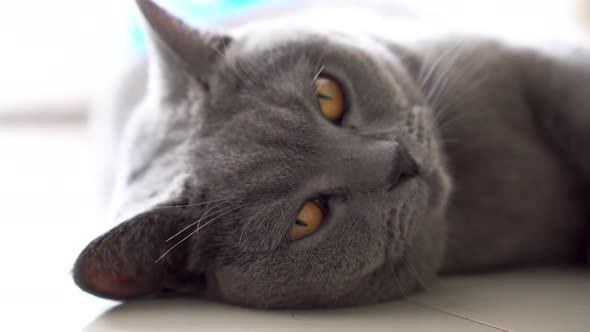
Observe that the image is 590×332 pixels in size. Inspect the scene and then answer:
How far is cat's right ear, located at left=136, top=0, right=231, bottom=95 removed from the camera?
1.20 metres

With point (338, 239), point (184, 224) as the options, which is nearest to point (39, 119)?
point (184, 224)

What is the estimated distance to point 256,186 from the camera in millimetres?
1078

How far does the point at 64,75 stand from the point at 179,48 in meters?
1.88

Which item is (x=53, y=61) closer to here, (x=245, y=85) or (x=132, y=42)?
(x=132, y=42)

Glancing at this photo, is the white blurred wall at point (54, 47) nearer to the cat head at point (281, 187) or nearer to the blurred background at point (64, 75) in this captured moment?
the blurred background at point (64, 75)

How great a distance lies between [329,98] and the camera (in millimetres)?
1184

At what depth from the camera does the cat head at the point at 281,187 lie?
107cm

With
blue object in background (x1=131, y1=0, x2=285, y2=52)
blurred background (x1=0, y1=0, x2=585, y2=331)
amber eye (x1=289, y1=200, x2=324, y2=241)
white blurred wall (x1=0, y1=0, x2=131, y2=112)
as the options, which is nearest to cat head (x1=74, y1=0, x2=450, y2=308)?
amber eye (x1=289, y1=200, x2=324, y2=241)

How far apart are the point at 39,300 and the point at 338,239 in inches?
25.2

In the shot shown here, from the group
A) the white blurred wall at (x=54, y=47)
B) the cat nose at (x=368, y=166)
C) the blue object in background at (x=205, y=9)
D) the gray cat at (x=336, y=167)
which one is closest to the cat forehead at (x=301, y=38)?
the gray cat at (x=336, y=167)

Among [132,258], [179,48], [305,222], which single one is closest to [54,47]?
[179,48]

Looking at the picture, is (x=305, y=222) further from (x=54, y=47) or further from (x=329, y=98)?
(x=54, y=47)

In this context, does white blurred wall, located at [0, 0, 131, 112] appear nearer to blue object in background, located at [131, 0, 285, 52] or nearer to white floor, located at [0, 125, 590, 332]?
blue object in background, located at [131, 0, 285, 52]

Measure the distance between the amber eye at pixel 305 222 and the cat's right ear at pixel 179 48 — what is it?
36 centimetres
